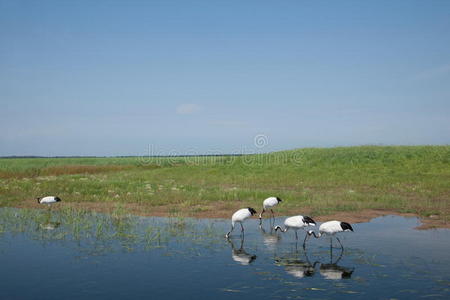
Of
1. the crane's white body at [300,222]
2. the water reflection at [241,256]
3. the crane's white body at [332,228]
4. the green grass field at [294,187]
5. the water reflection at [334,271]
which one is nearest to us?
the water reflection at [334,271]

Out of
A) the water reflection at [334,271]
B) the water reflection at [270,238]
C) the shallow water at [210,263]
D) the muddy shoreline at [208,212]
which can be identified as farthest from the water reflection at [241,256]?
the muddy shoreline at [208,212]

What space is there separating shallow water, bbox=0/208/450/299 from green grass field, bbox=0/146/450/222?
249 inches

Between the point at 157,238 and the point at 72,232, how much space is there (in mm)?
4186

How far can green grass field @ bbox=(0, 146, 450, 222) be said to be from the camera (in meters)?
27.0

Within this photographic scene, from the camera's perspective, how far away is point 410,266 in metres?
13.4

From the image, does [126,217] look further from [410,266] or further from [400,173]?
[400,173]

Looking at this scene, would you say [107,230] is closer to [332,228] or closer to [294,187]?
[332,228]

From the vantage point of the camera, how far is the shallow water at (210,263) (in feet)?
37.0

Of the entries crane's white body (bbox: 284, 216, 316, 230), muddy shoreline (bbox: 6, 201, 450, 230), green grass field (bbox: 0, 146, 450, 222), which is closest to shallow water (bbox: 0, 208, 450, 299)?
crane's white body (bbox: 284, 216, 316, 230)

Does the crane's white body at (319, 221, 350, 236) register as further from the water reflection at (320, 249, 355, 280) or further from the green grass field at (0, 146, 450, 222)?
the green grass field at (0, 146, 450, 222)

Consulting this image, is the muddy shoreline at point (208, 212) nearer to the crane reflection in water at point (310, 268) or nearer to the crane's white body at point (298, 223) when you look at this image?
the crane's white body at point (298, 223)

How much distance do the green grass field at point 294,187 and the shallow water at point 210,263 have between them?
20.8 ft

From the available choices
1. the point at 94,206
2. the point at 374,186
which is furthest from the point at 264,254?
the point at 374,186

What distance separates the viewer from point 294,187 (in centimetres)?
3931
